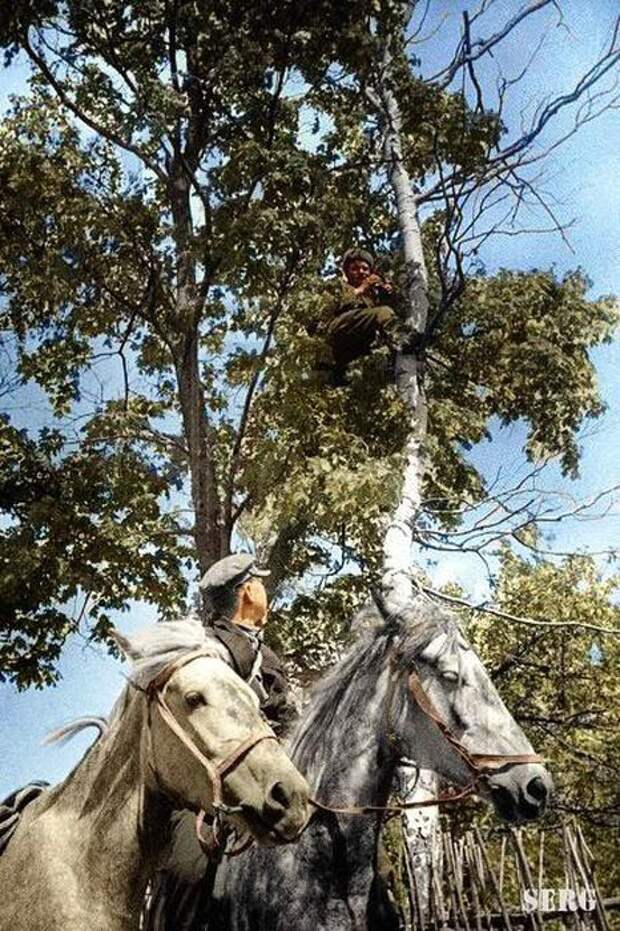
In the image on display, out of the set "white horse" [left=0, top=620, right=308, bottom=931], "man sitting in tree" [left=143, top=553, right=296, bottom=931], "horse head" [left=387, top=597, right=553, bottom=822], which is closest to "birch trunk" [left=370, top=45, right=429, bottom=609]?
"man sitting in tree" [left=143, top=553, right=296, bottom=931]

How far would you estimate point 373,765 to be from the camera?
4.71 meters

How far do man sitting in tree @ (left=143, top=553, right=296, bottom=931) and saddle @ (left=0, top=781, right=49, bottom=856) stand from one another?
59 cm

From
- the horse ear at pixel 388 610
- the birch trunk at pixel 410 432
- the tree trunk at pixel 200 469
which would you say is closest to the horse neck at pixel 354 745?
the horse ear at pixel 388 610

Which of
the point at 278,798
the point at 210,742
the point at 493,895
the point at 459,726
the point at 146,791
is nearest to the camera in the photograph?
the point at 278,798

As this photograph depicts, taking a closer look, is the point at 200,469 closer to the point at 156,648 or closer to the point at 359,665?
the point at 359,665

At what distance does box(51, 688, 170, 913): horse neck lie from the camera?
327 centimetres

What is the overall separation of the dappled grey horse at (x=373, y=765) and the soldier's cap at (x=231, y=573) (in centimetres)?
87

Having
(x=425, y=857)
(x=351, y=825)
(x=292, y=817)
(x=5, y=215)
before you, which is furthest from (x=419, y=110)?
(x=292, y=817)

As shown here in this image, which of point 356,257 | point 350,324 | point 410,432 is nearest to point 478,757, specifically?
point 410,432

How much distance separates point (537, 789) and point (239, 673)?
152cm

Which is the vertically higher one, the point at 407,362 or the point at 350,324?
the point at 350,324

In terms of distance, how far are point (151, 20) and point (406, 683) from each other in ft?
30.7

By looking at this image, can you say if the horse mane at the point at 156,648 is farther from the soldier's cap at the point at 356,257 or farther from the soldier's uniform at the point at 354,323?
the soldier's cap at the point at 356,257

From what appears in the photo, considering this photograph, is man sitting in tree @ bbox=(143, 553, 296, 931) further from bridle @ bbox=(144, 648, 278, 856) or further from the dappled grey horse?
bridle @ bbox=(144, 648, 278, 856)
